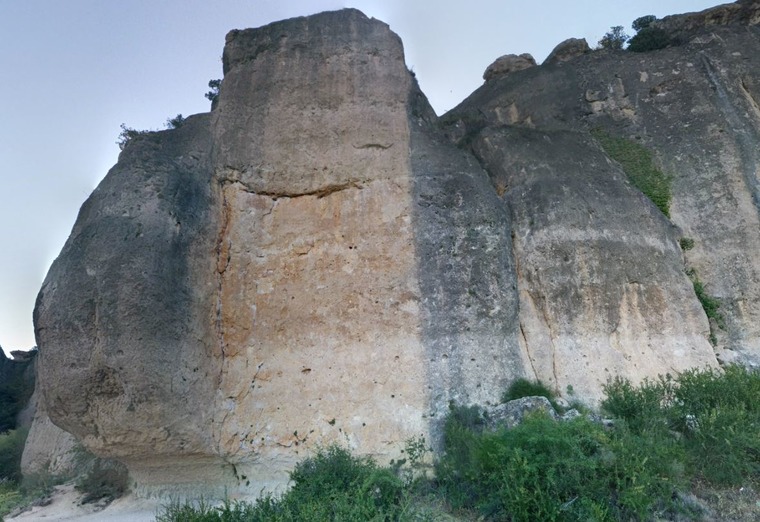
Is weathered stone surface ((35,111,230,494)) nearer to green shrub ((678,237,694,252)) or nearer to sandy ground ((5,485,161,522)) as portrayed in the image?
sandy ground ((5,485,161,522))

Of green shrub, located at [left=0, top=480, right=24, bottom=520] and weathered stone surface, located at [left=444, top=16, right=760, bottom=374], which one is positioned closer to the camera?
green shrub, located at [left=0, top=480, right=24, bottom=520]

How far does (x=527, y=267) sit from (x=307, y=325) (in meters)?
3.35

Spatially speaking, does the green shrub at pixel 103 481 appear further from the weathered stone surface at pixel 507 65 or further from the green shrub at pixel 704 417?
the weathered stone surface at pixel 507 65

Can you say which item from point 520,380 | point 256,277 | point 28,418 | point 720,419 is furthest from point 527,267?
point 28,418

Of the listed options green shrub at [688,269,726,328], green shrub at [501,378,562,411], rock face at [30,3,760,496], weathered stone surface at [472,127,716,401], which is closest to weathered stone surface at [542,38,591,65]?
rock face at [30,3,760,496]

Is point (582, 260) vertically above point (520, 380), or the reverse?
point (582, 260)

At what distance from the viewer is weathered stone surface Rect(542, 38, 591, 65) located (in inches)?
531

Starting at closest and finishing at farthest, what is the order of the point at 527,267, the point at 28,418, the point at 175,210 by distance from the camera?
the point at 175,210 < the point at 527,267 < the point at 28,418

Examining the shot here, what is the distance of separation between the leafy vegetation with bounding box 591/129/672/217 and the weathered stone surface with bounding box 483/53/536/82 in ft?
12.2

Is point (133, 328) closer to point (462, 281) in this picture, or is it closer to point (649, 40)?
point (462, 281)

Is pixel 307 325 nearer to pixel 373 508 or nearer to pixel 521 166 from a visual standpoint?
pixel 373 508

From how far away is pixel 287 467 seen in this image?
25.8ft

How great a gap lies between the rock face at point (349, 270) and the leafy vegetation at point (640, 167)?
0.25m

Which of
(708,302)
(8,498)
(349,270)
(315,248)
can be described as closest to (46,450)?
(8,498)
